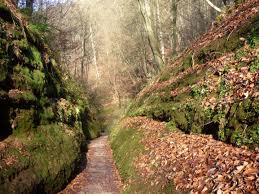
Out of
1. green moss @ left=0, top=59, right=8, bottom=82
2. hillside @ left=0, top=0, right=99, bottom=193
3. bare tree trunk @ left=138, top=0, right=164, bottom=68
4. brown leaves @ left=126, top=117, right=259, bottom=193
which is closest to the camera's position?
brown leaves @ left=126, top=117, right=259, bottom=193

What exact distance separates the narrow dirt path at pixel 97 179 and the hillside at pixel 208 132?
21.7 inches

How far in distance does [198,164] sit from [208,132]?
2.18m

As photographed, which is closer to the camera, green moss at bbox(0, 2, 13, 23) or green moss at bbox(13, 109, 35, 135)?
green moss at bbox(13, 109, 35, 135)

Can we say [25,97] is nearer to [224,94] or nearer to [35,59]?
[35,59]

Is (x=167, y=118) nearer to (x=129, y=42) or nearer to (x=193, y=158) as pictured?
(x=193, y=158)

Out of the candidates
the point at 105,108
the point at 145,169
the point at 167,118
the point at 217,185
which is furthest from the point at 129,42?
the point at 217,185

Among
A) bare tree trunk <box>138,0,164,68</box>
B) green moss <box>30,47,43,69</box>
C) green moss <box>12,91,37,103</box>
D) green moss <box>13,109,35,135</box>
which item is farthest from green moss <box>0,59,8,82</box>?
bare tree trunk <box>138,0,164,68</box>

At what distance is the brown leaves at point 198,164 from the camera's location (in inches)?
229

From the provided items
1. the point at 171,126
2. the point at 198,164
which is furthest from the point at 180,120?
the point at 198,164

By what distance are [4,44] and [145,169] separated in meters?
6.42

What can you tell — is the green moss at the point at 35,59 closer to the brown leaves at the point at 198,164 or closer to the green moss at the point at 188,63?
the brown leaves at the point at 198,164

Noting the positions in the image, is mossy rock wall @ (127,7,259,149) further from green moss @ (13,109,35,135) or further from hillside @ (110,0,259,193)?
green moss @ (13,109,35,135)

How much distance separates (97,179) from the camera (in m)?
13.1

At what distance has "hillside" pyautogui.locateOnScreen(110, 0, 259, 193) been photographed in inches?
259
